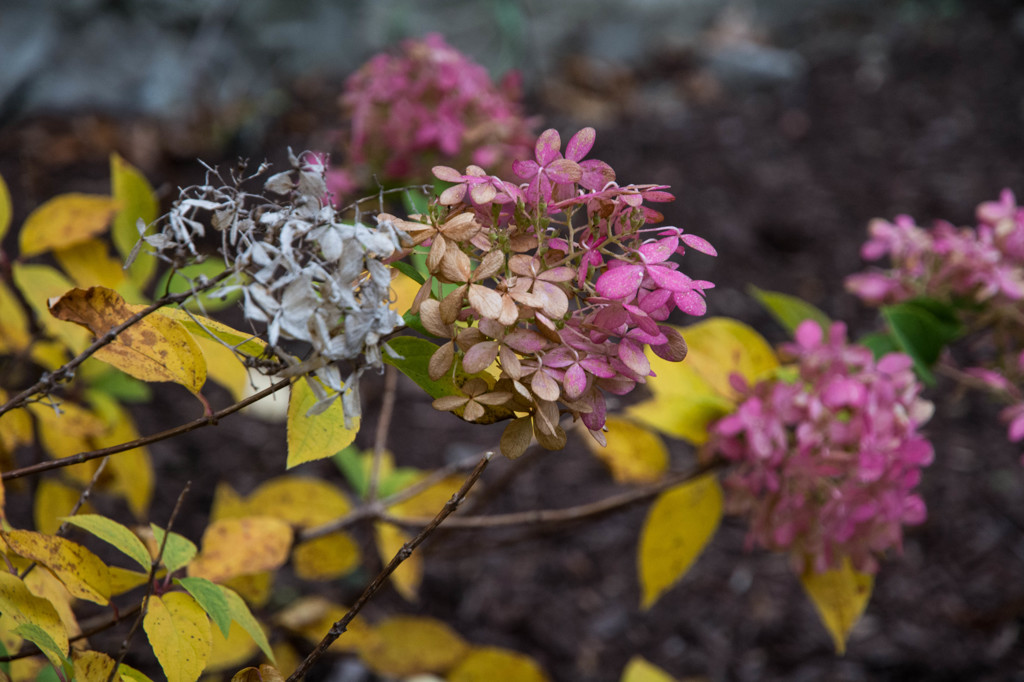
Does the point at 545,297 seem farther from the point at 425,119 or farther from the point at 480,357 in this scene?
the point at 425,119

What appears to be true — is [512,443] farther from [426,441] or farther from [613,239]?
[426,441]

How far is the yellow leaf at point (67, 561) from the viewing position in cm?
49

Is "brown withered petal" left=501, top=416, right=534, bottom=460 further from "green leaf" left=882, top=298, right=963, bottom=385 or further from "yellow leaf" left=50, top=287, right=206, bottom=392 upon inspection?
"green leaf" left=882, top=298, right=963, bottom=385

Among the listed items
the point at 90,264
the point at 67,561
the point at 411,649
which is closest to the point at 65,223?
the point at 90,264

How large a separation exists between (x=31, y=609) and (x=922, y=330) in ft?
2.78

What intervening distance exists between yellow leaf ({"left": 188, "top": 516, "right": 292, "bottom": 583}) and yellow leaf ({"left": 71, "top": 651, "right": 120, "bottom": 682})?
19 centimetres

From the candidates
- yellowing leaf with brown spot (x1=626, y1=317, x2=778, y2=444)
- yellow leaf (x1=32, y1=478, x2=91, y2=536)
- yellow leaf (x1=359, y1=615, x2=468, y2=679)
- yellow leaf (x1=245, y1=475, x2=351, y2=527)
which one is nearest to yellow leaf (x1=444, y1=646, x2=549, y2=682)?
yellow leaf (x1=359, y1=615, x2=468, y2=679)

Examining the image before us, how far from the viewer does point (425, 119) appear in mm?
1166

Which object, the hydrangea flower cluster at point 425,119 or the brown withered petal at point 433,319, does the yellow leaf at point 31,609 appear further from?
the hydrangea flower cluster at point 425,119

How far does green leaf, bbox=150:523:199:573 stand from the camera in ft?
1.86

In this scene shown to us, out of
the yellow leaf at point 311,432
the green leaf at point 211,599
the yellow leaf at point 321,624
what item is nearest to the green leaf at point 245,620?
the green leaf at point 211,599

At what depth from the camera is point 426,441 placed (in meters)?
2.02

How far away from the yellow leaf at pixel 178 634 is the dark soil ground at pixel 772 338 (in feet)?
1.49

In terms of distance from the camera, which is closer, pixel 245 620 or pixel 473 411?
pixel 473 411
